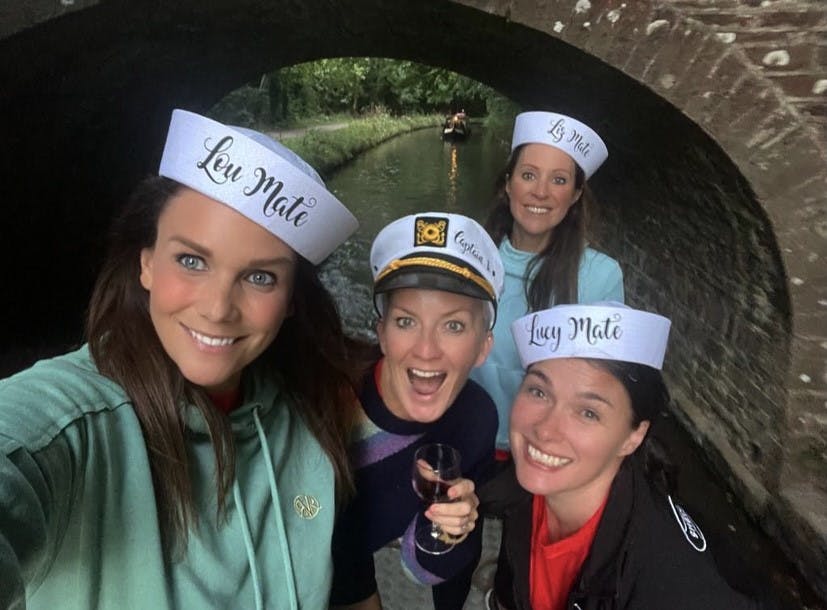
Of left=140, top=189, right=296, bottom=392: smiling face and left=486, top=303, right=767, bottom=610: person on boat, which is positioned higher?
left=140, top=189, right=296, bottom=392: smiling face

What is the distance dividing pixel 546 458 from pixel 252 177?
115 cm

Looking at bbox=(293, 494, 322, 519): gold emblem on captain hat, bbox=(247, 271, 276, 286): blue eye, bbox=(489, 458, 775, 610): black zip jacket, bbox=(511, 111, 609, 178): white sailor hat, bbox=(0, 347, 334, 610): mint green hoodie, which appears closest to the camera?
bbox=(0, 347, 334, 610): mint green hoodie

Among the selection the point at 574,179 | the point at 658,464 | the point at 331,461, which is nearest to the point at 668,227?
the point at 574,179

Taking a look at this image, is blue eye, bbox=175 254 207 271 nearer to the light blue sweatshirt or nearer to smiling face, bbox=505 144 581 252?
the light blue sweatshirt

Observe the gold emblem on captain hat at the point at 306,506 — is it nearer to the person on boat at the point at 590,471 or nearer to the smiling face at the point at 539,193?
the person on boat at the point at 590,471

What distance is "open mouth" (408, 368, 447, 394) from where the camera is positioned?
1.72 m

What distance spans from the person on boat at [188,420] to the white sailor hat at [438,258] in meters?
0.34

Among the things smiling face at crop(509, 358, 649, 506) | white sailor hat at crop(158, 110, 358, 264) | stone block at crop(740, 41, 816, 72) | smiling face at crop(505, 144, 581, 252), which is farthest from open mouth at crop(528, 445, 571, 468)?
stone block at crop(740, 41, 816, 72)

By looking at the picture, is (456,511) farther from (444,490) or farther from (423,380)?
(423,380)

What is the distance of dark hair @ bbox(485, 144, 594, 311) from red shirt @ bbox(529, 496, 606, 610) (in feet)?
2.72

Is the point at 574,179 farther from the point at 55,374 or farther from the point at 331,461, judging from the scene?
the point at 55,374

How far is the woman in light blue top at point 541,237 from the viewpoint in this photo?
2.49 metres

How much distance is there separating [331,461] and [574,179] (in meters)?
1.77

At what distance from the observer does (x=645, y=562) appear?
1.57m
